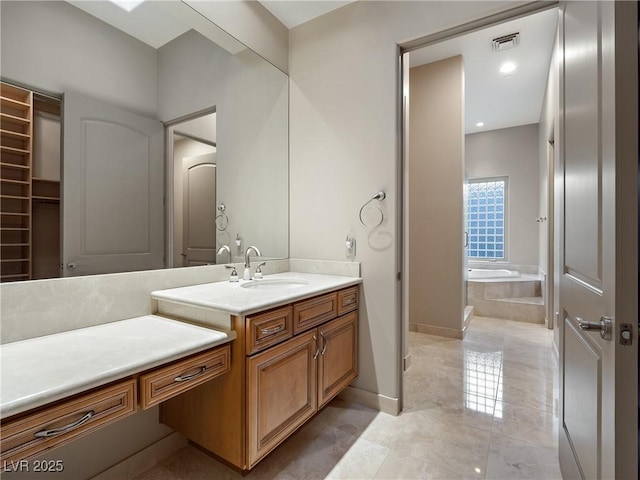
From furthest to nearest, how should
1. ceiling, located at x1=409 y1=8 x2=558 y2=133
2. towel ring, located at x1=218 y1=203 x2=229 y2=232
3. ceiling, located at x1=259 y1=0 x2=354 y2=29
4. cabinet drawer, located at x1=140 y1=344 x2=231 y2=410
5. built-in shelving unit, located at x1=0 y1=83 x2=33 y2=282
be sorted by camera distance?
1. ceiling, located at x1=409 y1=8 x2=558 y2=133
2. ceiling, located at x1=259 y1=0 x2=354 y2=29
3. towel ring, located at x1=218 y1=203 x2=229 y2=232
4. built-in shelving unit, located at x1=0 y1=83 x2=33 y2=282
5. cabinet drawer, located at x1=140 y1=344 x2=231 y2=410

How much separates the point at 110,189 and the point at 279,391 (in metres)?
1.22

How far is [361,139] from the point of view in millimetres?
2111

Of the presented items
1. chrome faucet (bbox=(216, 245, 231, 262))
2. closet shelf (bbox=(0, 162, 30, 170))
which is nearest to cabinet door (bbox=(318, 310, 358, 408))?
chrome faucet (bbox=(216, 245, 231, 262))

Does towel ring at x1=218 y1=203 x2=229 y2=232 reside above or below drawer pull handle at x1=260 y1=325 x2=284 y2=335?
above

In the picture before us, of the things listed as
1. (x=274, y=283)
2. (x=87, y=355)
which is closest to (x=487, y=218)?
(x=274, y=283)

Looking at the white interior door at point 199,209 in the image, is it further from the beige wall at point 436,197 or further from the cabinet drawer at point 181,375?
the beige wall at point 436,197

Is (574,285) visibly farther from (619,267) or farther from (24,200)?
(24,200)

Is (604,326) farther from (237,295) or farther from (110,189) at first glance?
(110,189)

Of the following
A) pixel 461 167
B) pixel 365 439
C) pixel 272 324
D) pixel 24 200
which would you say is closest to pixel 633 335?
pixel 272 324

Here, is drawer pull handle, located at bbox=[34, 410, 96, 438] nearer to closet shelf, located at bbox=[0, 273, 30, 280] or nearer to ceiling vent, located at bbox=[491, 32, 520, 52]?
closet shelf, located at bbox=[0, 273, 30, 280]

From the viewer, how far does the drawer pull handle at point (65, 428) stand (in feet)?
2.65

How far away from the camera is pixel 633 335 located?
81cm

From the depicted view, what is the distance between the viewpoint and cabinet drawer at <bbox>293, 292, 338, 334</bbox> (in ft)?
5.13

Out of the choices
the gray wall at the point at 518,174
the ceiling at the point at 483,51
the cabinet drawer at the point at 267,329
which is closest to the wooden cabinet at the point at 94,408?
the cabinet drawer at the point at 267,329
